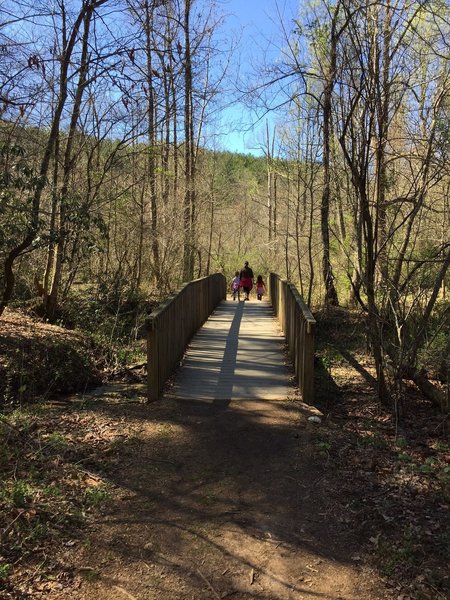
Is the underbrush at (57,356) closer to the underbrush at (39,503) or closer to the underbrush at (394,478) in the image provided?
the underbrush at (39,503)

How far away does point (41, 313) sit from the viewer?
1189 cm

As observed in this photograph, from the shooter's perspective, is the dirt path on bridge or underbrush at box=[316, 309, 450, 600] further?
underbrush at box=[316, 309, 450, 600]

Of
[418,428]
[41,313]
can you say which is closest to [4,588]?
[418,428]

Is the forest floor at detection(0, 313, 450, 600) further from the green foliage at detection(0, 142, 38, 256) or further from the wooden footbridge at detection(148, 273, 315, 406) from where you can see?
the green foliage at detection(0, 142, 38, 256)

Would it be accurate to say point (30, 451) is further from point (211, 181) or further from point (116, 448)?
point (211, 181)

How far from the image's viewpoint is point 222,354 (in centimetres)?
948

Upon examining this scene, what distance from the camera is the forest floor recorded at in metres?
3.27

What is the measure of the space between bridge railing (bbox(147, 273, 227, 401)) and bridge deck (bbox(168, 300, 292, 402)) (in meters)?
0.26

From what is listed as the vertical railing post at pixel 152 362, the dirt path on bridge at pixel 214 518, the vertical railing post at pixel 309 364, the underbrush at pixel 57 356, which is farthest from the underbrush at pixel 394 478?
the underbrush at pixel 57 356

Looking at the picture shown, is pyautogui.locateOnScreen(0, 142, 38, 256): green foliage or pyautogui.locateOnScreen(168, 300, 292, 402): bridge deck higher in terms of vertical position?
pyautogui.locateOnScreen(0, 142, 38, 256): green foliage

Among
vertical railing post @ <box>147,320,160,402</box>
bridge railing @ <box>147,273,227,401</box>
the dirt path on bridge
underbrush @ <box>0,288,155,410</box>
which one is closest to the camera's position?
the dirt path on bridge

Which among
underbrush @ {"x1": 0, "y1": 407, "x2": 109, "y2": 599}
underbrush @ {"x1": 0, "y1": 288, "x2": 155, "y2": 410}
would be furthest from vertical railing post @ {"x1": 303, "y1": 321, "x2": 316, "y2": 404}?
underbrush @ {"x1": 0, "y1": 288, "x2": 155, "y2": 410}

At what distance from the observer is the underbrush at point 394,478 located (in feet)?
11.3

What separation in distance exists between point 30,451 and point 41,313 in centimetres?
741
